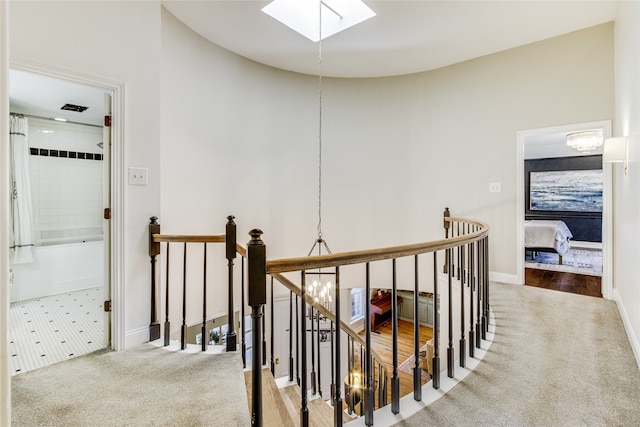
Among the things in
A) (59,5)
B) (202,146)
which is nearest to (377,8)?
(202,146)

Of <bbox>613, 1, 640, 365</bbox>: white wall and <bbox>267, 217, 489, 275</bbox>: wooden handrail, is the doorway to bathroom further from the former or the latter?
<bbox>613, 1, 640, 365</bbox>: white wall

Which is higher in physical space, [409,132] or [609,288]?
[409,132]

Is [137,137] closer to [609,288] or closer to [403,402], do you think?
[403,402]

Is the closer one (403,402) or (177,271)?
(403,402)

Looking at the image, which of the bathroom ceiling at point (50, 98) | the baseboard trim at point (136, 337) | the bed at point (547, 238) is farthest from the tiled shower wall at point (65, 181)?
the bed at point (547, 238)

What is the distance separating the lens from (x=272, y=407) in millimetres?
1992

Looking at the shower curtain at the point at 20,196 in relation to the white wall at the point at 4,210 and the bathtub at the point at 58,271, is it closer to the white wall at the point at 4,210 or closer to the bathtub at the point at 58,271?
the bathtub at the point at 58,271

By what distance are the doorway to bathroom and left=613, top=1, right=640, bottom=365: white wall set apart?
13.8 feet

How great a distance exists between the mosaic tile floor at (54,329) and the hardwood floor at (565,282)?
195 inches

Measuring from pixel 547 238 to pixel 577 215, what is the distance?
310 cm

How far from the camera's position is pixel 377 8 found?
3.02m

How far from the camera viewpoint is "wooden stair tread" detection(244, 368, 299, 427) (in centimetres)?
190

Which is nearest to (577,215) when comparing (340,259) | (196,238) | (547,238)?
(547,238)

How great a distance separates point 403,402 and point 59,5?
10.9 ft
